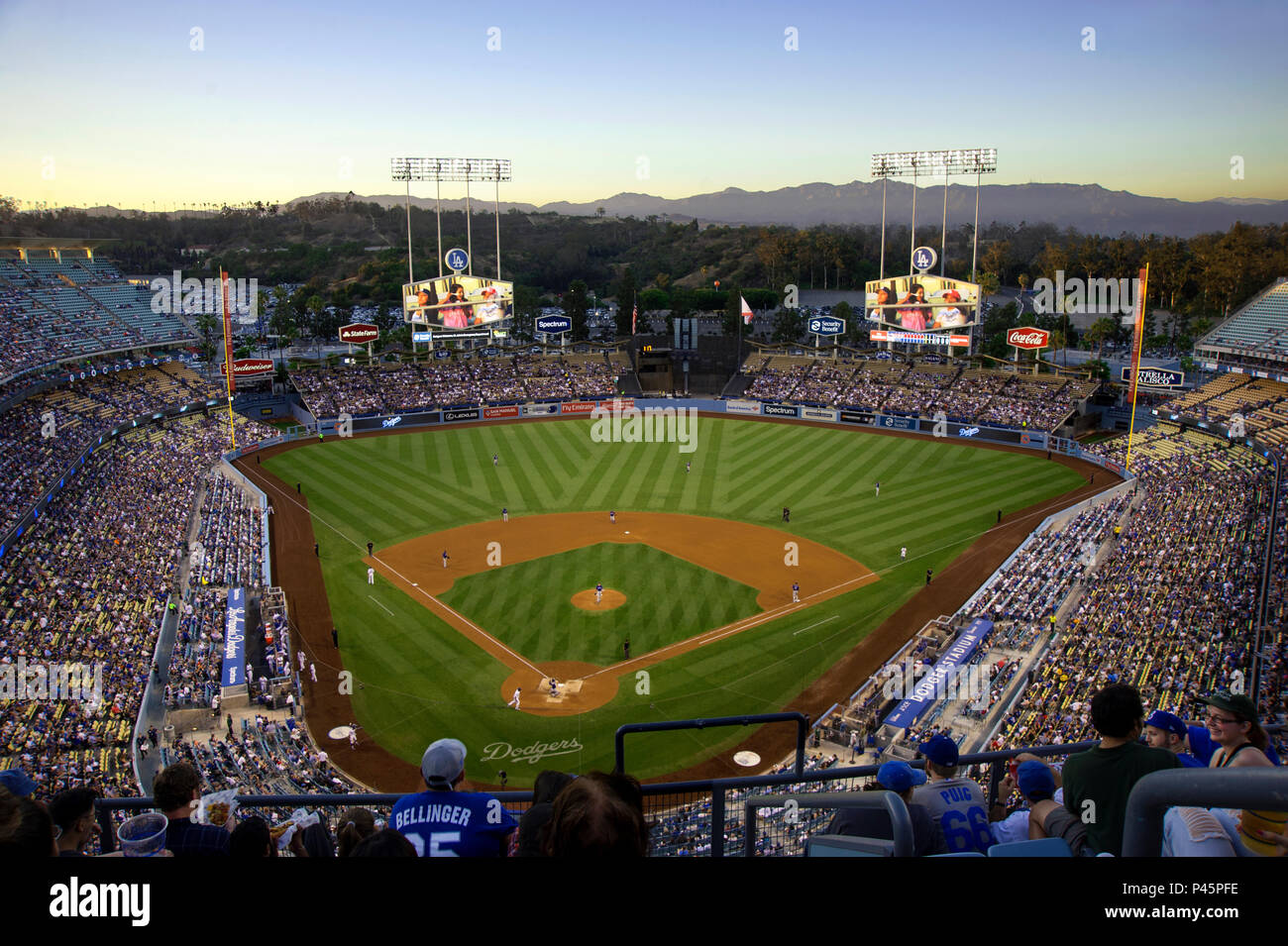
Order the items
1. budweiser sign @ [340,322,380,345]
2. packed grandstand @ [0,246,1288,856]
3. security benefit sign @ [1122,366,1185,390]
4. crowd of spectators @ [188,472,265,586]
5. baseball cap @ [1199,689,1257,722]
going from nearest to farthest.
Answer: baseball cap @ [1199,689,1257,722], packed grandstand @ [0,246,1288,856], crowd of spectators @ [188,472,265,586], security benefit sign @ [1122,366,1185,390], budweiser sign @ [340,322,380,345]

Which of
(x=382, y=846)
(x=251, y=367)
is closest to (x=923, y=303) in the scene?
(x=251, y=367)

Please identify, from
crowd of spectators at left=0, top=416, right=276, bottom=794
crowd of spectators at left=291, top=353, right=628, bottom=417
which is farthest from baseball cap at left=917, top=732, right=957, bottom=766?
crowd of spectators at left=291, top=353, right=628, bottom=417

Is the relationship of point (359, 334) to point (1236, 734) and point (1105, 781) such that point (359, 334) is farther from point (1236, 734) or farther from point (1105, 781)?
point (1105, 781)

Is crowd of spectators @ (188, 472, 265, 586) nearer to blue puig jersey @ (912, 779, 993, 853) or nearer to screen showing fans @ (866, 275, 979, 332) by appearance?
blue puig jersey @ (912, 779, 993, 853)

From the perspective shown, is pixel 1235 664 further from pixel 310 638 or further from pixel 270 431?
pixel 270 431

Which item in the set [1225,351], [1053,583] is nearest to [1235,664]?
[1053,583]

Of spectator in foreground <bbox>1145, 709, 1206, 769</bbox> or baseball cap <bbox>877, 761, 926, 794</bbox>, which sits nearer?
baseball cap <bbox>877, 761, 926, 794</bbox>
